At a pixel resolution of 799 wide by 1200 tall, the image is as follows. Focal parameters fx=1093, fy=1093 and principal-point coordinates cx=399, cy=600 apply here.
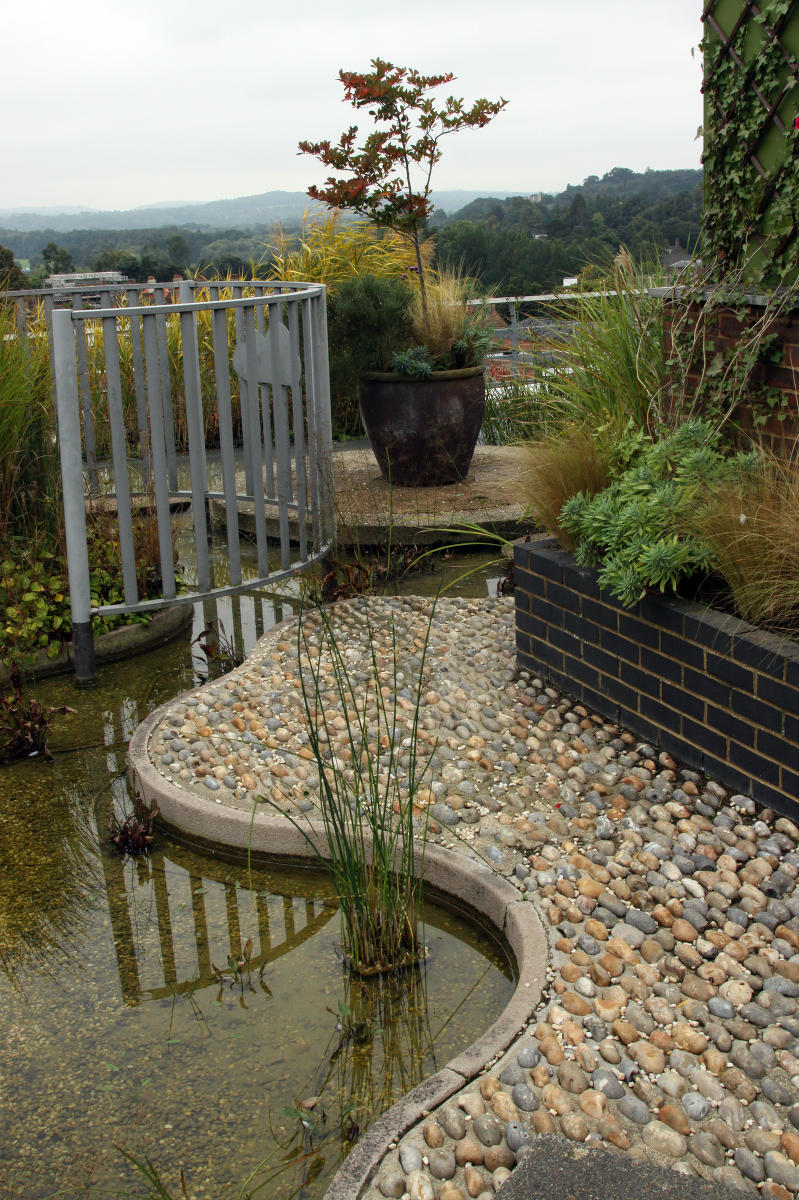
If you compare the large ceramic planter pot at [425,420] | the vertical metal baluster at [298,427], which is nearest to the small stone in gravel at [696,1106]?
the vertical metal baluster at [298,427]

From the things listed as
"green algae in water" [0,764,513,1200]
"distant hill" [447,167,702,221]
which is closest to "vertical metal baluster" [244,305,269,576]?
"green algae in water" [0,764,513,1200]

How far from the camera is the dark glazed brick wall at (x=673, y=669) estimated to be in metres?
3.00

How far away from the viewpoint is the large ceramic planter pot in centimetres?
668

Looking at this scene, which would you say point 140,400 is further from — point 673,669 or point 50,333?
point 673,669

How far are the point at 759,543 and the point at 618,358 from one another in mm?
2040

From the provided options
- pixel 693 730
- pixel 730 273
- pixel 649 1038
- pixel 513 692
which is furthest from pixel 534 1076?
pixel 730 273

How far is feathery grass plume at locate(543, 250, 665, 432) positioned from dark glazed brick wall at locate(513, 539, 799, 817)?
0.81 metres

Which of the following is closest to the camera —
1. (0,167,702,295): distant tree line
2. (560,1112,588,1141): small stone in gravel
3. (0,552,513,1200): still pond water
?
(560,1112,588,1141): small stone in gravel

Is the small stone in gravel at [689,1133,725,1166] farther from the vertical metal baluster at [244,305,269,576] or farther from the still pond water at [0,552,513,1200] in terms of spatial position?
the vertical metal baluster at [244,305,269,576]

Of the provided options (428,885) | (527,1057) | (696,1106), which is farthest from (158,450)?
(696,1106)

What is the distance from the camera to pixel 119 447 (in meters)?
4.38

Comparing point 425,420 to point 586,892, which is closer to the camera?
point 586,892

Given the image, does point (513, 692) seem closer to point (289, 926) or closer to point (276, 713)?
point (276, 713)

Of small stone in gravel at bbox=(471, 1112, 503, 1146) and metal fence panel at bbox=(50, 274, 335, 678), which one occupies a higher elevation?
metal fence panel at bbox=(50, 274, 335, 678)
